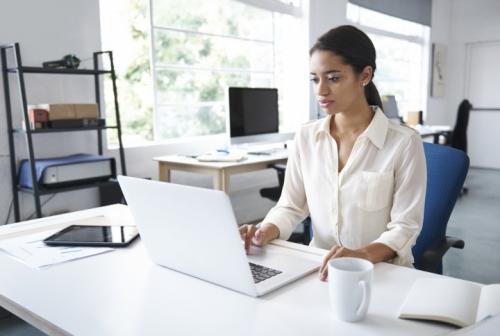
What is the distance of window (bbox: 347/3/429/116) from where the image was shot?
6199 mm

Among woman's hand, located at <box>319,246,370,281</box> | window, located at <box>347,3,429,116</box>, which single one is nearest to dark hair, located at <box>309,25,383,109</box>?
woman's hand, located at <box>319,246,370,281</box>

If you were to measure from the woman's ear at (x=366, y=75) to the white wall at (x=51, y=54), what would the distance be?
2241 millimetres

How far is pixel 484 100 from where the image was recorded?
283 inches

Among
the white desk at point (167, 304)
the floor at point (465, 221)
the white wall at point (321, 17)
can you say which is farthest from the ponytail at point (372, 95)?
the white wall at point (321, 17)

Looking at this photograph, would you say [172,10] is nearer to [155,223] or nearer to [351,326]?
[155,223]

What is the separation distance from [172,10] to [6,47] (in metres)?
1.57

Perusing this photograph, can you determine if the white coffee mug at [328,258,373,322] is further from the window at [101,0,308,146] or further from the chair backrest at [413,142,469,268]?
the window at [101,0,308,146]

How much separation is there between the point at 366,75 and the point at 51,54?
2.27 m

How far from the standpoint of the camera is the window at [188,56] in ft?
11.9

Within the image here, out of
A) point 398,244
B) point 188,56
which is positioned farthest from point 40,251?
point 188,56

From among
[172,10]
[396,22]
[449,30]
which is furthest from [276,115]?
[449,30]

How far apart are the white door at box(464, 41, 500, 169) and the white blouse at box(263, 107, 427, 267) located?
6.68 meters

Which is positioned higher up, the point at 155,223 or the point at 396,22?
the point at 396,22

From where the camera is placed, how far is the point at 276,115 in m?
3.75
